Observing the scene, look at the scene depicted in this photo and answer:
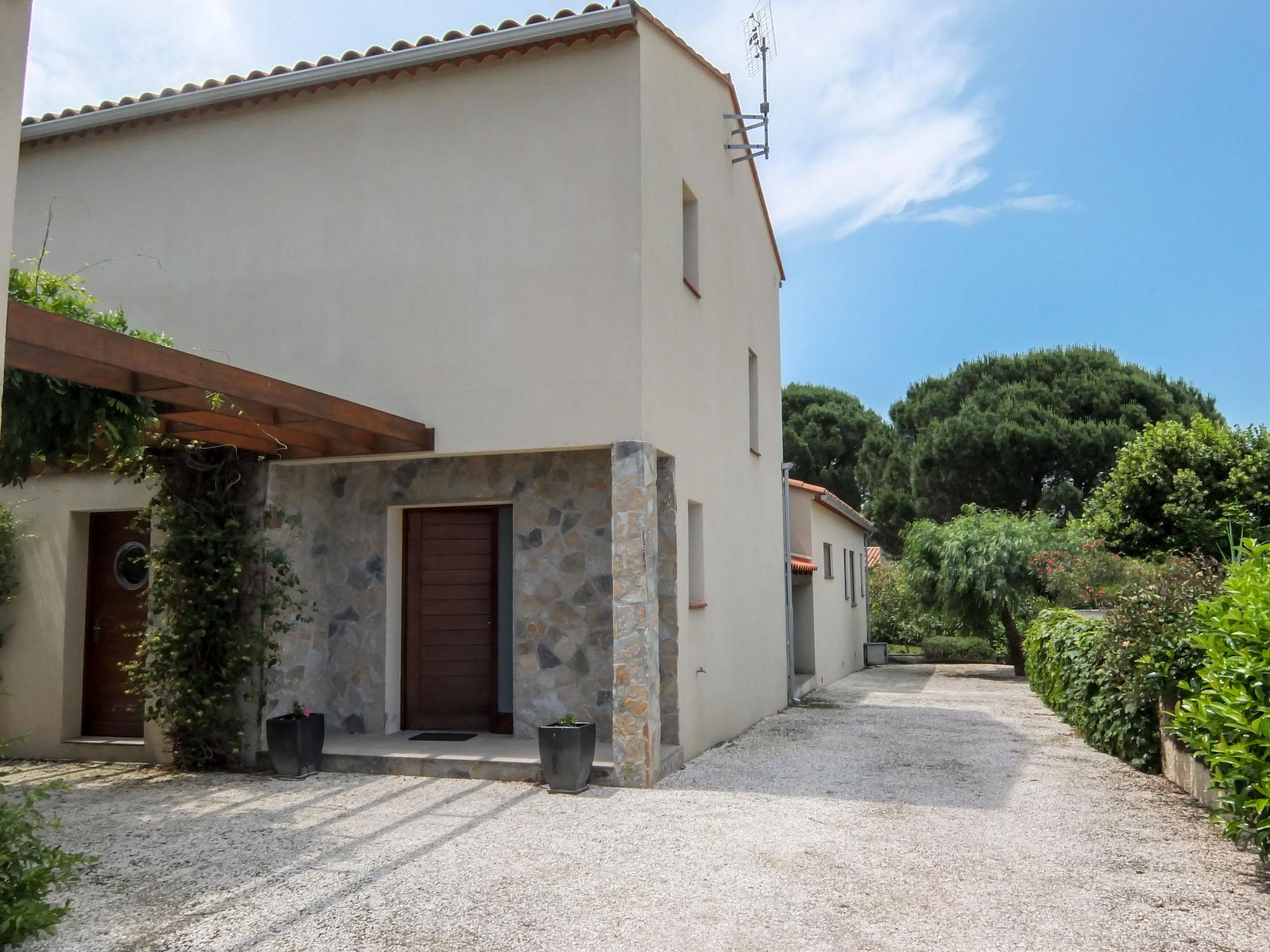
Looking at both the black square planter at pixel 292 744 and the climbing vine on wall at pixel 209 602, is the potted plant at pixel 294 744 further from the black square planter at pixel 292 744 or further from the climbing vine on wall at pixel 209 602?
the climbing vine on wall at pixel 209 602

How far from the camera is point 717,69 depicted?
10.4 meters

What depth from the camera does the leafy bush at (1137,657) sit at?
23.6 feet

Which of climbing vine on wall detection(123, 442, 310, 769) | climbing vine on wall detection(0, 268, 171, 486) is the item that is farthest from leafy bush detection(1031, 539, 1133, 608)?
climbing vine on wall detection(0, 268, 171, 486)

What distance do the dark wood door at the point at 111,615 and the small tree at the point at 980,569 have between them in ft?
51.0

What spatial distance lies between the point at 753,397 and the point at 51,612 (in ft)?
28.4

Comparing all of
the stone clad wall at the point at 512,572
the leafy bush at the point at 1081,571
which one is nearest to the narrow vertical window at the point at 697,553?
the stone clad wall at the point at 512,572

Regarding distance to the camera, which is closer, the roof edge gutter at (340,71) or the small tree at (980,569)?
the roof edge gutter at (340,71)

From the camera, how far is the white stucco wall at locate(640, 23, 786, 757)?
8.21 metres

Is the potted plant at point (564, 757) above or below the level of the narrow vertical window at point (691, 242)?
below

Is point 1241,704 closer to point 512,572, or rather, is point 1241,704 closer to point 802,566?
point 512,572

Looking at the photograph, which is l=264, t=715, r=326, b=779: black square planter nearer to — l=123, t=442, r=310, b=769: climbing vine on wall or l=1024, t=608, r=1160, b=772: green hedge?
l=123, t=442, r=310, b=769: climbing vine on wall

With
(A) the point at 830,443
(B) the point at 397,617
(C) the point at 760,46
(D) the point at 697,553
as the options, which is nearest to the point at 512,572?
(B) the point at 397,617

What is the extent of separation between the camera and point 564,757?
7008 millimetres

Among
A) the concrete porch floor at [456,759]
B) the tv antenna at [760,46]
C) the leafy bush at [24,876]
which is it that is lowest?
the concrete porch floor at [456,759]
